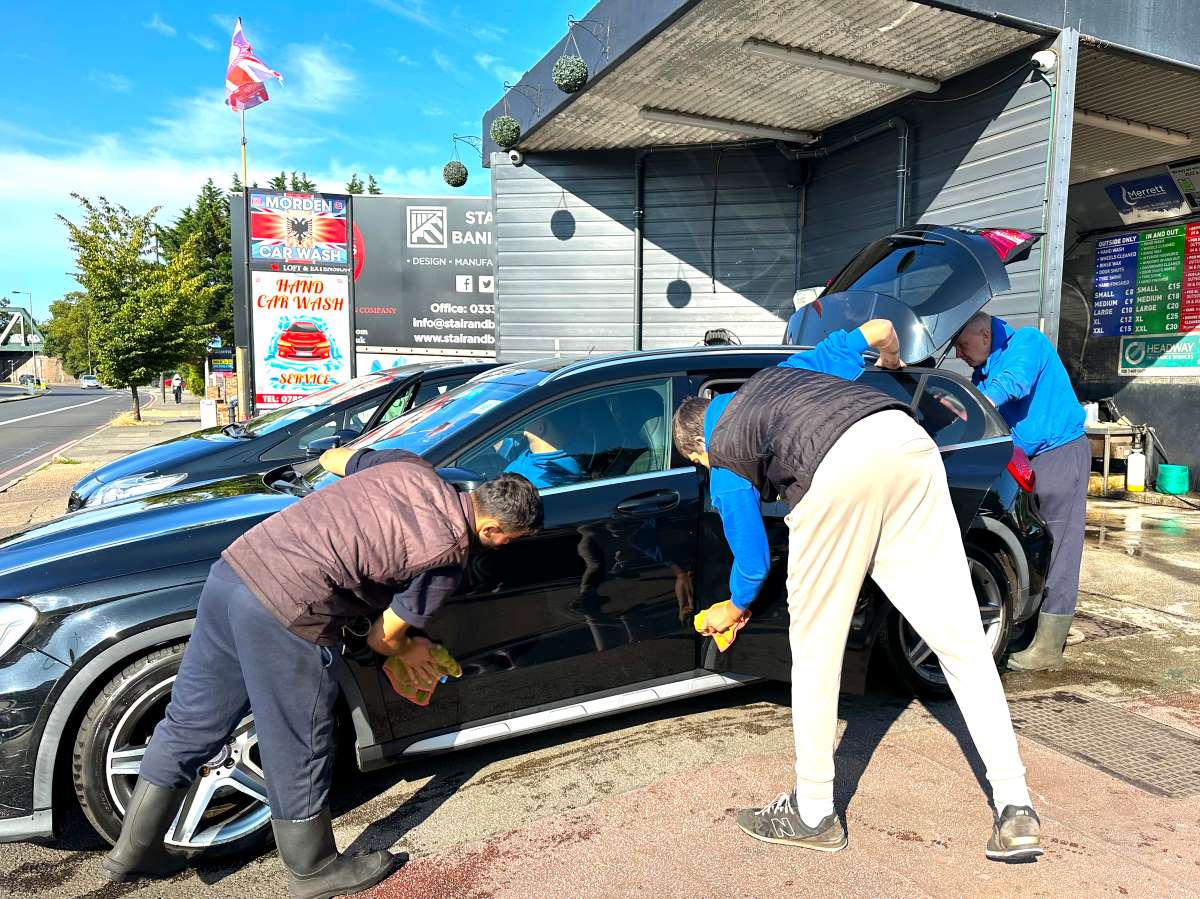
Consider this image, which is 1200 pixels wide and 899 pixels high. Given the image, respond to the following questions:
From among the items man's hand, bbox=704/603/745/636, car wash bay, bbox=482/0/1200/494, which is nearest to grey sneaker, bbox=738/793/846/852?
man's hand, bbox=704/603/745/636

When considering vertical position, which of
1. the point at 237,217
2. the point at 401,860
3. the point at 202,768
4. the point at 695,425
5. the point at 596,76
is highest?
the point at 596,76

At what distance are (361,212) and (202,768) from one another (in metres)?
11.1

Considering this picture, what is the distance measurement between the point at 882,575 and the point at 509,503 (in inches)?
48.4

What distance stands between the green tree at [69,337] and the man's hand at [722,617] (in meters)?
71.9

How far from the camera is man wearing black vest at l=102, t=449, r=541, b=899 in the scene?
234cm

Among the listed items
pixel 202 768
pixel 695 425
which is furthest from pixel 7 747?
pixel 695 425

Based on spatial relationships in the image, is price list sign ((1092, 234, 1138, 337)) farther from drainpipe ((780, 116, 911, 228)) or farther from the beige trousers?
the beige trousers

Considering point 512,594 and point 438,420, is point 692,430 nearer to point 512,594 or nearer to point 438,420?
point 512,594

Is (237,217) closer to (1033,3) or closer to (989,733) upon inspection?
(1033,3)

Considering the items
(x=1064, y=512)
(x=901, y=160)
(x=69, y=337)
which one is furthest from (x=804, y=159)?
(x=69, y=337)

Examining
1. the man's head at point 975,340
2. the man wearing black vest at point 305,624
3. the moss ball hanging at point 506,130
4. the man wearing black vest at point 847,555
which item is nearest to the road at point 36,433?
the moss ball hanging at point 506,130

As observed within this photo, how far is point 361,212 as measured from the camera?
12516mm

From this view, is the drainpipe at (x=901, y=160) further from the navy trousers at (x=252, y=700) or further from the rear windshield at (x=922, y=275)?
the navy trousers at (x=252, y=700)

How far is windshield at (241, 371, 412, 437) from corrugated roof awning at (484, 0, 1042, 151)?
148 inches
